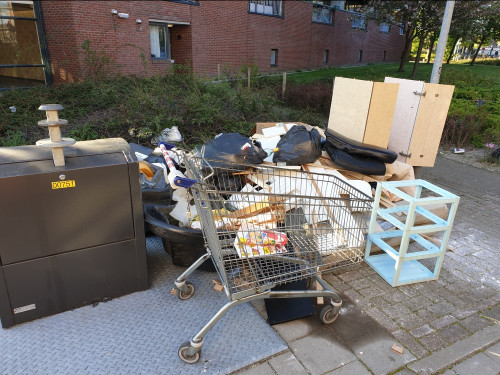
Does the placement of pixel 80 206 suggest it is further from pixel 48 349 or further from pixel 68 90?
pixel 68 90

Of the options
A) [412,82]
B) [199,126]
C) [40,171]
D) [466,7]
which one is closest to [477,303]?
[412,82]

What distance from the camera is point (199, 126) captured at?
21.5 feet

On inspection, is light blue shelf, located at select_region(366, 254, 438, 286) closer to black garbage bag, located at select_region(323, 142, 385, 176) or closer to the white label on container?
black garbage bag, located at select_region(323, 142, 385, 176)

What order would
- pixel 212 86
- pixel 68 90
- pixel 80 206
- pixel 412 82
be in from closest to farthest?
pixel 80 206, pixel 412 82, pixel 212 86, pixel 68 90

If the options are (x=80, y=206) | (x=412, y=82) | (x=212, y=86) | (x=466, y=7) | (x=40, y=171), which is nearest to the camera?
(x=40, y=171)

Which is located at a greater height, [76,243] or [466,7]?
[466,7]

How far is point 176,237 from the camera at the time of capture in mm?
3135

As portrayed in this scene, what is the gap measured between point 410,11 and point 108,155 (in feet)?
52.4

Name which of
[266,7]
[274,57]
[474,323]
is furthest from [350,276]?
[274,57]

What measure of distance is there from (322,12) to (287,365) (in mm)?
26420

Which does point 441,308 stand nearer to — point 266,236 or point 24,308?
point 266,236

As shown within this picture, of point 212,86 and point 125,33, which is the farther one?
point 125,33

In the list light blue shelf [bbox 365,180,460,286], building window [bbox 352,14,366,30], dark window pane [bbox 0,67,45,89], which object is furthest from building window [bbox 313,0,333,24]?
light blue shelf [bbox 365,180,460,286]

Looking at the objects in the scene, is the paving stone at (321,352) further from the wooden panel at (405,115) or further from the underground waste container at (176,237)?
the wooden panel at (405,115)
